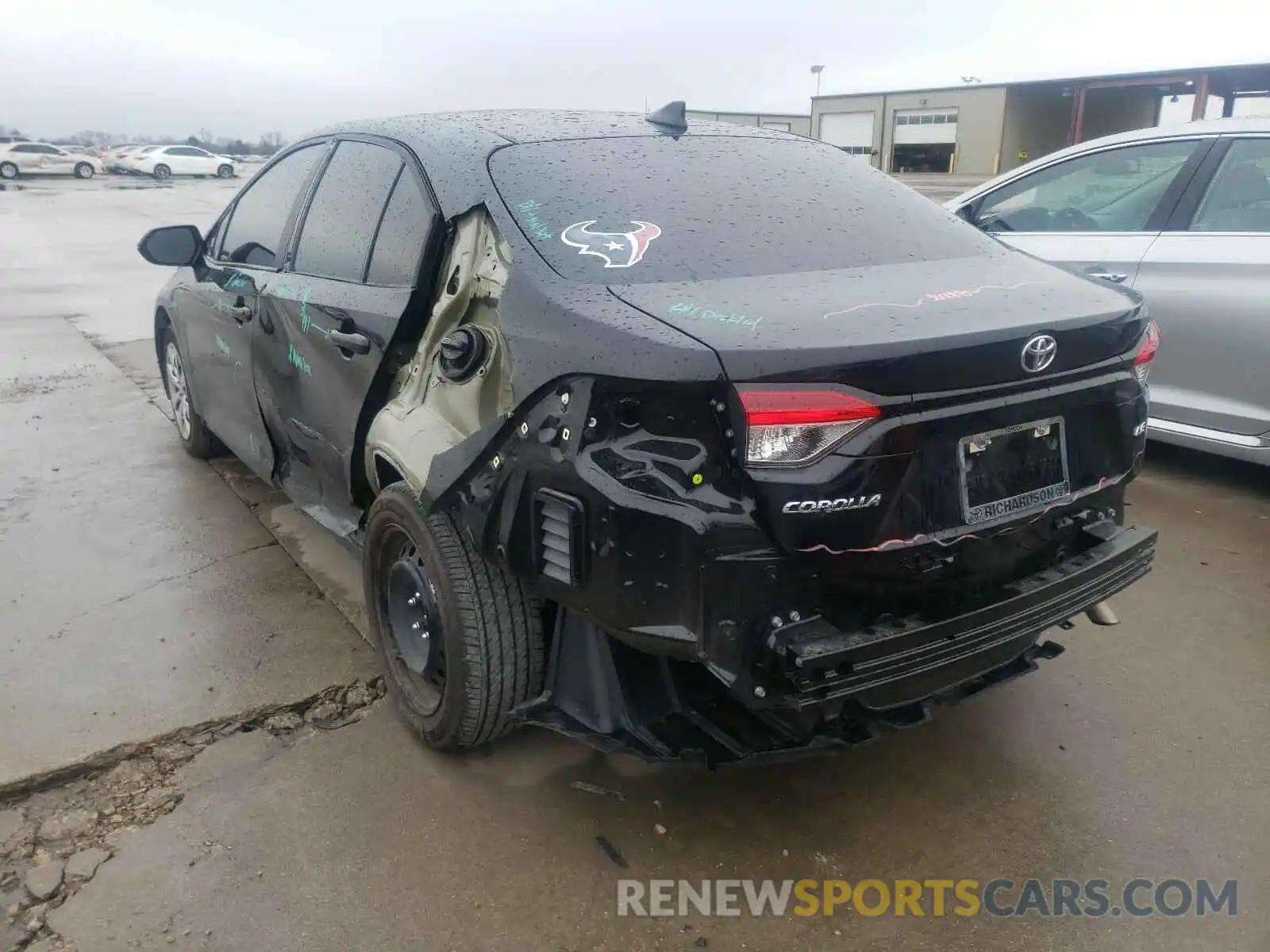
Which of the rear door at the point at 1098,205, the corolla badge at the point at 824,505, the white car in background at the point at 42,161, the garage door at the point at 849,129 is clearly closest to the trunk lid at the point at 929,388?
the corolla badge at the point at 824,505

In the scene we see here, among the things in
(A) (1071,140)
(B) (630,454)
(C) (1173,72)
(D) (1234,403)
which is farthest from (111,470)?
(A) (1071,140)

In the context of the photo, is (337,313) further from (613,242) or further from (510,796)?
(510,796)

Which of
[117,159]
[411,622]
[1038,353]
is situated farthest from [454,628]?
[117,159]

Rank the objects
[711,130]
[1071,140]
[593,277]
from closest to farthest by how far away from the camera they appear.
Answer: [593,277]
[711,130]
[1071,140]

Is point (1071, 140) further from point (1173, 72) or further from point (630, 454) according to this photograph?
point (630, 454)

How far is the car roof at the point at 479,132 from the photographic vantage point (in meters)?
2.73

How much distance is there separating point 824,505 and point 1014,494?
0.54 m

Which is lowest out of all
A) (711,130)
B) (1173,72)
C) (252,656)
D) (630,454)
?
(252,656)

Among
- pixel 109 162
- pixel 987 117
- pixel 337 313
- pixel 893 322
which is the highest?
pixel 987 117

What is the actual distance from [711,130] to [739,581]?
1.85 m

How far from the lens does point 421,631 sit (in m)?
2.80

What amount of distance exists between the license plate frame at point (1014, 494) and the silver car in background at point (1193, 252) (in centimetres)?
239

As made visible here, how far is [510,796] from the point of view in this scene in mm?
2664

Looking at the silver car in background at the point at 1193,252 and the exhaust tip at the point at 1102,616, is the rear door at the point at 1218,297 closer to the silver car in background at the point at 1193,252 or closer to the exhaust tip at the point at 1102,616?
the silver car in background at the point at 1193,252
